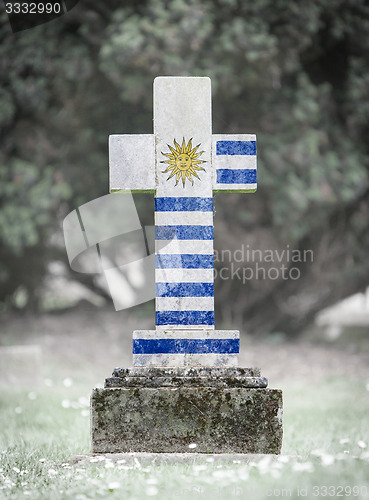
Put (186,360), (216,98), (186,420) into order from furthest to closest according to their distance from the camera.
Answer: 1. (216,98)
2. (186,360)
3. (186,420)

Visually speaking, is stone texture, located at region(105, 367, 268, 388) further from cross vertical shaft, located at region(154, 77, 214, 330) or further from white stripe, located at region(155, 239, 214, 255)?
white stripe, located at region(155, 239, 214, 255)

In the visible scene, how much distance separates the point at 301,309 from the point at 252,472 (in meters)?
8.03

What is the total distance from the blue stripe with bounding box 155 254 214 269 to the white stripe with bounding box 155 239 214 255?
0.03 meters

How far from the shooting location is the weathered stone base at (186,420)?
344cm

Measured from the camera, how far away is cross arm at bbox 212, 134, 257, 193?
3926 mm

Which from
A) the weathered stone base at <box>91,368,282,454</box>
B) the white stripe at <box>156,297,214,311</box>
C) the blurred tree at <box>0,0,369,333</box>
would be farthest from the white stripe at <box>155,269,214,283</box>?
the blurred tree at <box>0,0,369,333</box>

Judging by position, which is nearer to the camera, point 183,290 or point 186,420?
point 186,420

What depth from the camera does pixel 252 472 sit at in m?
3.03

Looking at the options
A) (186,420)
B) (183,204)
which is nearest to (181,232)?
(183,204)

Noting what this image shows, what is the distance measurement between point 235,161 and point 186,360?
135 centimetres

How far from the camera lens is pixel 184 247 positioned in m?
3.83
